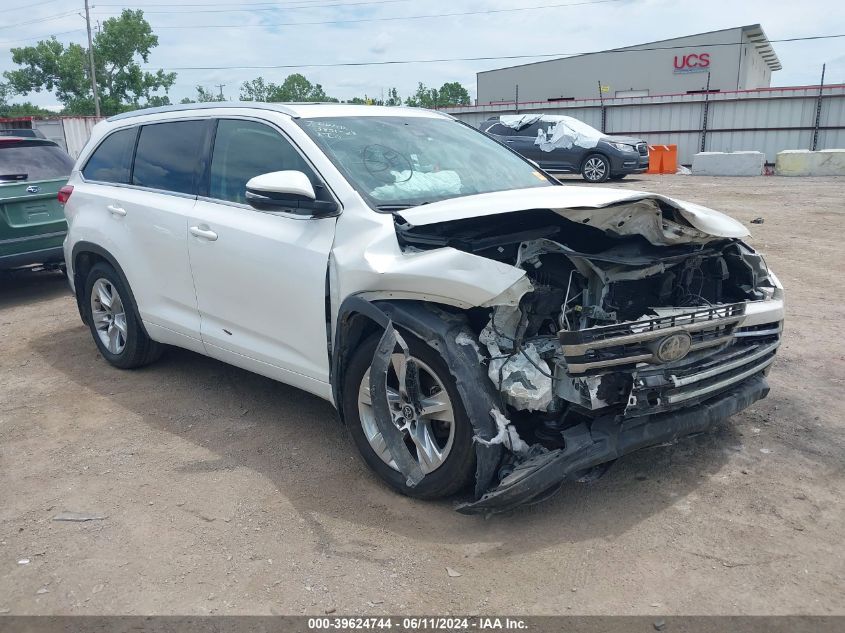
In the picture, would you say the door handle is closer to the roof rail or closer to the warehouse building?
the roof rail

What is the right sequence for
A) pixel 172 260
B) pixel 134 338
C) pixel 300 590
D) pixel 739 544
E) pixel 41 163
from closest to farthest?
pixel 300 590 < pixel 739 544 < pixel 172 260 < pixel 134 338 < pixel 41 163

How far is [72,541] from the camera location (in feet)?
10.6

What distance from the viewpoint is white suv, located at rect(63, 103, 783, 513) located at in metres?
3.03

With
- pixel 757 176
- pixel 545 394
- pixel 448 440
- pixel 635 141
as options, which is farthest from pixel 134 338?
pixel 757 176

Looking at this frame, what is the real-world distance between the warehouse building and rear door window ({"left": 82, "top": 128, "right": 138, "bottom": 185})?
3075 centimetres

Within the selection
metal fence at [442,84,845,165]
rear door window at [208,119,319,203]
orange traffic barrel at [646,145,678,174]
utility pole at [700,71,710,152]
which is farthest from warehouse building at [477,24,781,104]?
rear door window at [208,119,319,203]

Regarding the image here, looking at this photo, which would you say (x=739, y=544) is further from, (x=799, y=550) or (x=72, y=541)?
(x=72, y=541)

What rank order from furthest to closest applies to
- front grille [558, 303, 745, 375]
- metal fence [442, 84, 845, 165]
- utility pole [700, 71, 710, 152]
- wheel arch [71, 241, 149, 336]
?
1. utility pole [700, 71, 710, 152]
2. metal fence [442, 84, 845, 165]
3. wheel arch [71, 241, 149, 336]
4. front grille [558, 303, 745, 375]

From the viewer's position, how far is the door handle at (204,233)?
4.17 m

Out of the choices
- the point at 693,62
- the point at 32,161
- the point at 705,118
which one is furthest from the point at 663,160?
the point at 32,161

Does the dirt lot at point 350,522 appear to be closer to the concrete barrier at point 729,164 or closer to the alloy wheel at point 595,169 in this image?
the alloy wheel at point 595,169

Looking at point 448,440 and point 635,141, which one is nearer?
point 448,440

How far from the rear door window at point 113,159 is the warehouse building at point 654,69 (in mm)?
30752

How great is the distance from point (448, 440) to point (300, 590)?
0.89 meters
